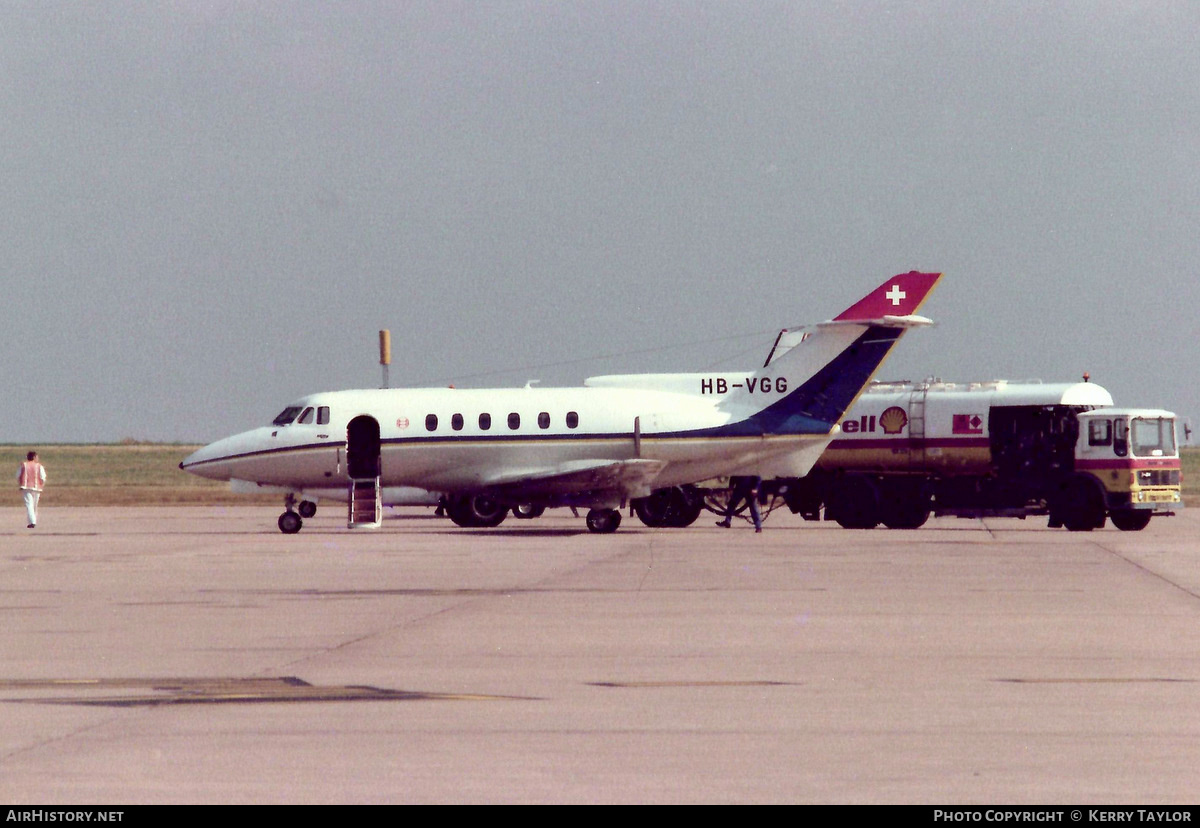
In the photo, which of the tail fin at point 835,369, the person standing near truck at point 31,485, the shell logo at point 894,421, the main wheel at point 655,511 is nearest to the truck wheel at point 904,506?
the shell logo at point 894,421

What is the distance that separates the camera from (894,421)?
39.9 meters

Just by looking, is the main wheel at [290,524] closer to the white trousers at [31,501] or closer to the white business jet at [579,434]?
the white business jet at [579,434]

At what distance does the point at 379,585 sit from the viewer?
70.3ft

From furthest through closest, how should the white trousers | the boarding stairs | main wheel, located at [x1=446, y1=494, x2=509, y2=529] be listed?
1. main wheel, located at [x1=446, y1=494, x2=509, y2=529]
2. the white trousers
3. the boarding stairs

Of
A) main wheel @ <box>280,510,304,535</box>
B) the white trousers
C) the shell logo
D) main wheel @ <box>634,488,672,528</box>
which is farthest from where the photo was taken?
main wheel @ <box>634,488,672,528</box>

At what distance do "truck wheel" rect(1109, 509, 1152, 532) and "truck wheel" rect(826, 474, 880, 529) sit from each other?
511 centimetres

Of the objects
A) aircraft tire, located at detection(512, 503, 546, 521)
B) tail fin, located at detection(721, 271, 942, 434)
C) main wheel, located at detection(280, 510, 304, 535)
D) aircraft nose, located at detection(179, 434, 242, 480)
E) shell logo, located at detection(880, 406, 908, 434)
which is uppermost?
tail fin, located at detection(721, 271, 942, 434)

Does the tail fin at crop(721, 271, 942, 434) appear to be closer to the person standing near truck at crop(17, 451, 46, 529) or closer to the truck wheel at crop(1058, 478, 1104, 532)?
the truck wheel at crop(1058, 478, 1104, 532)

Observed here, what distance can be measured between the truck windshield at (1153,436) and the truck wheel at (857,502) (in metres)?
5.73

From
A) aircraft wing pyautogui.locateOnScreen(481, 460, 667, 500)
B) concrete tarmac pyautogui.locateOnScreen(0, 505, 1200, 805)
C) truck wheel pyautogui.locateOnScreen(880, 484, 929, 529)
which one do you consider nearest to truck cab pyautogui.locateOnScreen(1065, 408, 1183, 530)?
truck wheel pyautogui.locateOnScreen(880, 484, 929, 529)

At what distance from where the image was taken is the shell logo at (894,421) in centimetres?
3984

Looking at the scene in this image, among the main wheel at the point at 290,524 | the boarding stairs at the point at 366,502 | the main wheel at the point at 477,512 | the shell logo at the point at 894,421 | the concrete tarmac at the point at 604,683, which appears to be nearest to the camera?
the concrete tarmac at the point at 604,683

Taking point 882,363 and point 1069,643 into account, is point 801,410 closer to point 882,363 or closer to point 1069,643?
point 882,363

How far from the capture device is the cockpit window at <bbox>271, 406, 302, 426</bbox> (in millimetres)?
38156
